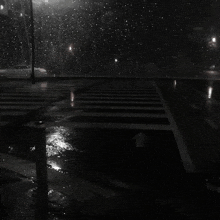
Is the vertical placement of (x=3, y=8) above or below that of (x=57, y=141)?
above

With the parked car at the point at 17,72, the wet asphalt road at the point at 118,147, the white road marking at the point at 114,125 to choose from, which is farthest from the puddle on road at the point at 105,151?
the parked car at the point at 17,72

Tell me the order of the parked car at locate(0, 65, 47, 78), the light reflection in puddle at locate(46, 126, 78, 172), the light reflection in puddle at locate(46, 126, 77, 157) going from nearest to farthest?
the light reflection in puddle at locate(46, 126, 78, 172)
the light reflection in puddle at locate(46, 126, 77, 157)
the parked car at locate(0, 65, 47, 78)

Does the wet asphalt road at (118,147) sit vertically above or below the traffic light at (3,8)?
below

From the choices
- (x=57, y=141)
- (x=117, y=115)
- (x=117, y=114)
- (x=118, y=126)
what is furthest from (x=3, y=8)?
(x=57, y=141)

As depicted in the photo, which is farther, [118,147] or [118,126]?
[118,126]

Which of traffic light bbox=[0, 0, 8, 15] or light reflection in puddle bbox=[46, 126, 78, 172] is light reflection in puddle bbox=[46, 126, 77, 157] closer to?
light reflection in puddle bbox=[46, 126, 78, 172]

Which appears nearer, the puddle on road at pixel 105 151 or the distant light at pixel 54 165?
the puddle on road at pixel 105 151

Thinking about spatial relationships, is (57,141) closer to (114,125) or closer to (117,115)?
(114,125)

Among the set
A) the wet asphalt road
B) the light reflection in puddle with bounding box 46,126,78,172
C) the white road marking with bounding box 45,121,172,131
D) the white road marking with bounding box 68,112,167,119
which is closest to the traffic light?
the wet asphalt road

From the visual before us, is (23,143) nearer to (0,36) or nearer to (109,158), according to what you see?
(109,158)

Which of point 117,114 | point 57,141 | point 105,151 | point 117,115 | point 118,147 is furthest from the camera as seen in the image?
point 117,114

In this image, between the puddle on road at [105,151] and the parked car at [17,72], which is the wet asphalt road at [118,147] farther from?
the parked car at [17,72]

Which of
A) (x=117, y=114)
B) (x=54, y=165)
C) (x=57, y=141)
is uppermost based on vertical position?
(x=54, y=165)

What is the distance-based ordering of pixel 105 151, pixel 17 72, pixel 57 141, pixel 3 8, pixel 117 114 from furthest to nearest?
pixel 3 8, pixel 17 72, pixel 117 114, pixel 57 141, pixel 105 151
